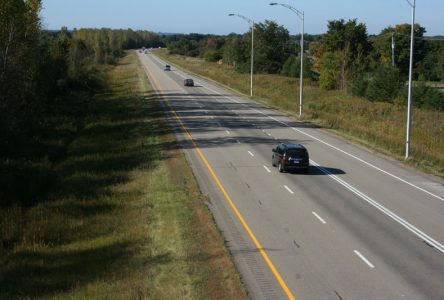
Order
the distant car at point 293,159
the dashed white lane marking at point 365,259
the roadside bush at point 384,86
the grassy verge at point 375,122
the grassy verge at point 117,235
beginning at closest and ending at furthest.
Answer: the grassy verge at point 117,235
the dashed white lane marking at point 365,259
the distant car at point 293,159
the grassy verge at point 375,122
the roadside bush at point 384,86

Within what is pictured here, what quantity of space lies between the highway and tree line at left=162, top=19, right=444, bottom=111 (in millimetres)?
34992

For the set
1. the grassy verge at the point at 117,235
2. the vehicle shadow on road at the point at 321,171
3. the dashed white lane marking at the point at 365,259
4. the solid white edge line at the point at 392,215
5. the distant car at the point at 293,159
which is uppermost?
the distant car at the point at 293,159

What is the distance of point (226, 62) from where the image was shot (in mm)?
153750

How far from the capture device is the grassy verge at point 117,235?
49.2 feet

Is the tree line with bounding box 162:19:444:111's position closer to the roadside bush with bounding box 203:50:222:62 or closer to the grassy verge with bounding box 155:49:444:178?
the grassy verge with bounding box 155:49:444:178

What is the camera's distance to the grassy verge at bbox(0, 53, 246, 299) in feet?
49.2

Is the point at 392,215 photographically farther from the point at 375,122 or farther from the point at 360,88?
the point at 360,88

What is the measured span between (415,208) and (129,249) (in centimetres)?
1090

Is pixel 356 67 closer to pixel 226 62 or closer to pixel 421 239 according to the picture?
pixel 226 62

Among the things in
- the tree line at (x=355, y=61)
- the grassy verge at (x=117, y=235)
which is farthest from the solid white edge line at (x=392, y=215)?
the tree line at (x=355, y=61)

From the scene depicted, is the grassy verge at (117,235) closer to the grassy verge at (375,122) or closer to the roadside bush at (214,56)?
the grassy verge at (375,122)

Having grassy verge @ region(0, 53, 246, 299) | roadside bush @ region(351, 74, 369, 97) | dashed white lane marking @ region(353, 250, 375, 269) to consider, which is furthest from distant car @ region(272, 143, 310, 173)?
roadside bush @ region(351, 74, 369, 97)

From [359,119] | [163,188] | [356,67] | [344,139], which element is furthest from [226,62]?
[163,188]

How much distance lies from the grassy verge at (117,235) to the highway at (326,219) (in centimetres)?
91
